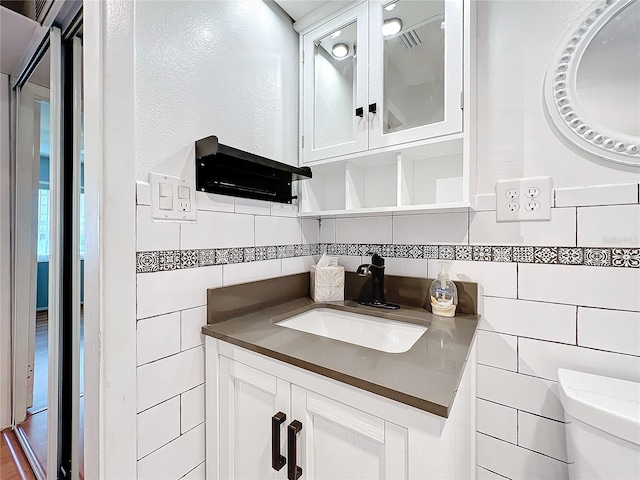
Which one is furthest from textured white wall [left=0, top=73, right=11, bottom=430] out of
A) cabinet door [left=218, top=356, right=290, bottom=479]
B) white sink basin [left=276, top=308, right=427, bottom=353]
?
white sink basin [left=276, top=308, right=427, bottom=353]

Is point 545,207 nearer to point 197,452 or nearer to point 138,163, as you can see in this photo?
point 138,163

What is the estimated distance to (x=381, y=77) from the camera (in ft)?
3.23

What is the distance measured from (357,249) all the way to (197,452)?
3.00 feet

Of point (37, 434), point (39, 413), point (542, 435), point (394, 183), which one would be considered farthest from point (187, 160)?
point (39, 413)

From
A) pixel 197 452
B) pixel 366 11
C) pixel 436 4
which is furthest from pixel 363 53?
pixel 197 452

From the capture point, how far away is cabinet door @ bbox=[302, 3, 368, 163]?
1.03 metres

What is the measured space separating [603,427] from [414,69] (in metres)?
1.10

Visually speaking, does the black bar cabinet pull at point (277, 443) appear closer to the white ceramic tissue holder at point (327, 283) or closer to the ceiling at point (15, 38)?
the white ceramic tissue holder at point (327, 283)

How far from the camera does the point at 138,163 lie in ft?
2.36

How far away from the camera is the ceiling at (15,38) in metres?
1.04

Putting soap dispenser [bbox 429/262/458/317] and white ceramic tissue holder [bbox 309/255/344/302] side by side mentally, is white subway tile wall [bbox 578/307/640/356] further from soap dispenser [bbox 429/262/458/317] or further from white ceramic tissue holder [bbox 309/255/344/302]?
white ceramic tissue holder [bbox 309/255/344/302]

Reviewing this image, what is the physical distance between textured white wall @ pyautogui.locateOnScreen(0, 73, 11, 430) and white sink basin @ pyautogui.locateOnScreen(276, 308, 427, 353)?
5.14 ft

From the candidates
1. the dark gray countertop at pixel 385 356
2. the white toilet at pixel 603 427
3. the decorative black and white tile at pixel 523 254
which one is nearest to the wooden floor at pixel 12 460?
the dark gray countertop at pixel 385 356

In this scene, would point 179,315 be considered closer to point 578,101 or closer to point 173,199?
point 173,199
